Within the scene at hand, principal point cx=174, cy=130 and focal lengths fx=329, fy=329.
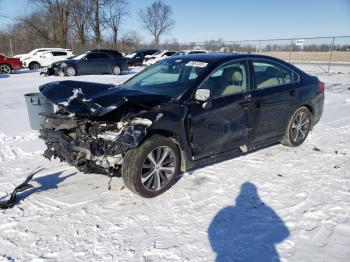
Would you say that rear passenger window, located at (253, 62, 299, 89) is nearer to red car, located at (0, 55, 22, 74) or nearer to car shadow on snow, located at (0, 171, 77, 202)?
car shadow on snow, located at (0, 171, 77, 202)

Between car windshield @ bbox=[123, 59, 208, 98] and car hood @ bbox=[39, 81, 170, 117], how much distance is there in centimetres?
34

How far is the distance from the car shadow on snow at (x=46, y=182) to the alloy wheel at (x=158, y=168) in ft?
4.26

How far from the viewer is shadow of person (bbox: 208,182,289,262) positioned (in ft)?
9.67

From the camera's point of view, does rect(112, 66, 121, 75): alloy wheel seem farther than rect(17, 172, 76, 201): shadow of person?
Yes

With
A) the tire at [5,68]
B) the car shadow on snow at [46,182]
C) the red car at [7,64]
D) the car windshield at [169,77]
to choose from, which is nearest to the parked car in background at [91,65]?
the red car at [7,64]

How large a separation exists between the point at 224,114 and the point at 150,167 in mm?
1254

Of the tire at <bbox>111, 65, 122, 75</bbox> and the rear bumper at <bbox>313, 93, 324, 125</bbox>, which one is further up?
the rear bumper at <bbox>313, 93, 324, 125</bbox>

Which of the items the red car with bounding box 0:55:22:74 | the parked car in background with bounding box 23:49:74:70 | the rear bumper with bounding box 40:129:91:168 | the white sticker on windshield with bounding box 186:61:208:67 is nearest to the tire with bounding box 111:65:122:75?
the parked car in background with bounding box 23:49:74:70

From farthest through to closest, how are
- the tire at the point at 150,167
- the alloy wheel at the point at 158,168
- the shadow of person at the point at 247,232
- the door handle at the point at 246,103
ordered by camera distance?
the door handle at the point at 246,103, the alloy wheel at the point at 158,168, the tire at the point at 150,167, the shadow of person at the point at 247,232

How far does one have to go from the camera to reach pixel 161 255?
2936 mm

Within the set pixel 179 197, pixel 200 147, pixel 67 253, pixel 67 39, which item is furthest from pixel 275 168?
pixel 67 39

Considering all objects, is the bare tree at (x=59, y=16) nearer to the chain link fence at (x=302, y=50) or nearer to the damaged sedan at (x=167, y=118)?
the chain link fence at (x=302, y=50)

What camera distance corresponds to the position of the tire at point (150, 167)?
3.73 m

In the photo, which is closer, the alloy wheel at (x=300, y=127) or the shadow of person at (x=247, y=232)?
the shadow of person at (x=247, y=232)
